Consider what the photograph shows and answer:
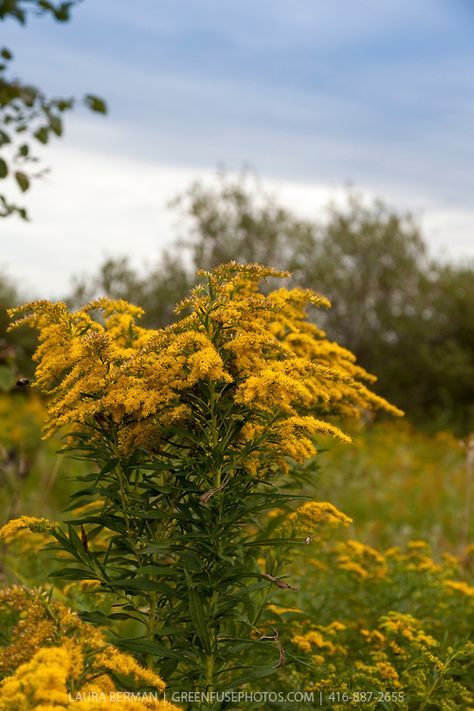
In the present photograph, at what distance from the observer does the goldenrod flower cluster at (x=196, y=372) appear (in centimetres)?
308

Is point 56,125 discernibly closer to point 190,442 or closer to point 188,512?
point 190,442

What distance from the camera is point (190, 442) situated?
3268mm

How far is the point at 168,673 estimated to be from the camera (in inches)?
129

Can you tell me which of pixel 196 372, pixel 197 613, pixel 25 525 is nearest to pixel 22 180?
pixel 25 525

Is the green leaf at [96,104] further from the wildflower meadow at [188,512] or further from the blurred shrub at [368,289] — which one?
the blurred shrub at [368,289]

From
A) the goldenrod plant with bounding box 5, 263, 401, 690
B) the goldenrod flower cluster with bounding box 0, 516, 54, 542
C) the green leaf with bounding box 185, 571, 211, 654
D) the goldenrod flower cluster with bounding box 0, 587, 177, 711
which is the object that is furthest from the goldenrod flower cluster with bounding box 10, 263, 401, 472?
the goldenrod flower cluster with bounding box 0, 587, 177, 711

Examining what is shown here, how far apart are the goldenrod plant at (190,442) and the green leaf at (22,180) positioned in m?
1.66

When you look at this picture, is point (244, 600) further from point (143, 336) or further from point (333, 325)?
point (333, 325)

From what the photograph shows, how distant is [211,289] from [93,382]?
58cm

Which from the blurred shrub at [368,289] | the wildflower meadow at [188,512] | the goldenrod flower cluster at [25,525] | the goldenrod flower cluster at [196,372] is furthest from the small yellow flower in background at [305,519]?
the blurred shrub at [368,289]

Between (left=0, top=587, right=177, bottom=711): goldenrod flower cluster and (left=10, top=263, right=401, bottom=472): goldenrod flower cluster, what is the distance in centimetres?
71

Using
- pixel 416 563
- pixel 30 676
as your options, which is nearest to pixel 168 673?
pixel 30 676

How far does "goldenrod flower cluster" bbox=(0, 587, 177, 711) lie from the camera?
7.97ft

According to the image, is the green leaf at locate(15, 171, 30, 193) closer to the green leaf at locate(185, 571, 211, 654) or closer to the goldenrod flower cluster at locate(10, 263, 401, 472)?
the goldenrod flower cluster at locate(10, 263, 401, 472)
